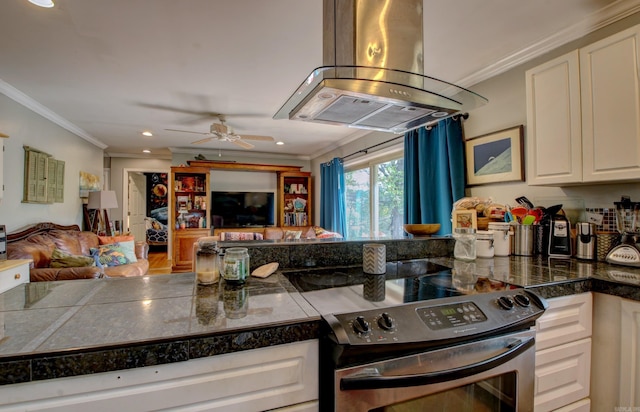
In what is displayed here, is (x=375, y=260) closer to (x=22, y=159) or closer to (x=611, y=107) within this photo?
(x=611, y=107)

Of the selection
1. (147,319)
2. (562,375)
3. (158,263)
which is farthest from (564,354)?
(158,263)

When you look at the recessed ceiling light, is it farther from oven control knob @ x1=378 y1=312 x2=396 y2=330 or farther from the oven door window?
the oven door window

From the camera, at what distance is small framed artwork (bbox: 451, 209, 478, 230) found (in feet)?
6.63

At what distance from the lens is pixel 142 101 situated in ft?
10.7

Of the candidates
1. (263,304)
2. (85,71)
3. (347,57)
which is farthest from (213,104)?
(263,304)

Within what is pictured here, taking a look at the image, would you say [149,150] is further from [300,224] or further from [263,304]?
[263,304]

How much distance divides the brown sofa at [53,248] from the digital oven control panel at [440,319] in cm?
270

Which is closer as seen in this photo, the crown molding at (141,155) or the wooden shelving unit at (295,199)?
the crown molding at (141,155)

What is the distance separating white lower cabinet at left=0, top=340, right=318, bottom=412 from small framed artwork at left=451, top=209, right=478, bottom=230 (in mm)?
1625

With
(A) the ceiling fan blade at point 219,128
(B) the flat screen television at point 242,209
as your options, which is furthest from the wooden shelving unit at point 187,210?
(A) the ceiling fan blade at point 219,128

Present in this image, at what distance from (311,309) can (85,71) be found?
297 cm

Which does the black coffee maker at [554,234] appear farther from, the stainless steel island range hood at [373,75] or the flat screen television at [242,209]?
the flat screen television at [242,209]

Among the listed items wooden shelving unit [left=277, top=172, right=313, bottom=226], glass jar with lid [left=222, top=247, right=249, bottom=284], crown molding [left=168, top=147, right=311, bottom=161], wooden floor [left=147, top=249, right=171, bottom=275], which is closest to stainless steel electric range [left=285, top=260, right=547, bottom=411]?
glass jar with lid [left=222, top=247, right=249, bottom=284]

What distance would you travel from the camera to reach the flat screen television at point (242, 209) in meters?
5.96
